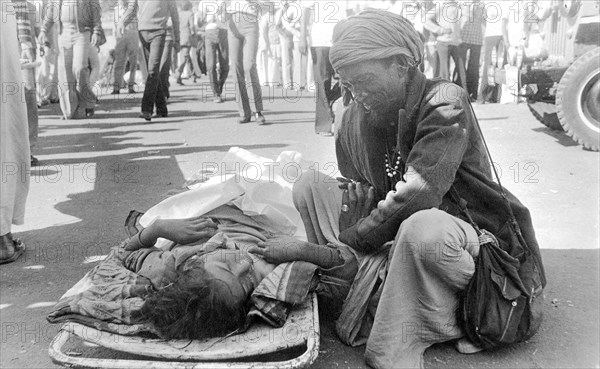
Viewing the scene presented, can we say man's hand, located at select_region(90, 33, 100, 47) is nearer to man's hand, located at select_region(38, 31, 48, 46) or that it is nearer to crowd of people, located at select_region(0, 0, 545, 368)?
man's hand, located at select_region(38, 31, 48, 46)

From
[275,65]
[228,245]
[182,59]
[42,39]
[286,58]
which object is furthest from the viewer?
[182,59]

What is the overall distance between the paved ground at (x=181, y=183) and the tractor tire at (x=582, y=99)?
233mm

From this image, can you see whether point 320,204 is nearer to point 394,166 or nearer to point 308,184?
point 308,184

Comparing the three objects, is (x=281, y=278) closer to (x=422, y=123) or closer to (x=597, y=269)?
(x=422, y=123)

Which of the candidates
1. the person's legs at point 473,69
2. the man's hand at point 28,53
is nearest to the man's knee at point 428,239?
the man's hand at point 28,53

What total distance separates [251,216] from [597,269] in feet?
6.33

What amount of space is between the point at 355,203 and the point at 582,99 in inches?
173

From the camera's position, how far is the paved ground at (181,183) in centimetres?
282

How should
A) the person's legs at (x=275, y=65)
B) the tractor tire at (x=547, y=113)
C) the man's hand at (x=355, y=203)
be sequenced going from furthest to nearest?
the person's legs at (x=275, y=65), the tractor tire at (x=547, y=113), the man's hand at (x=355, y=203)

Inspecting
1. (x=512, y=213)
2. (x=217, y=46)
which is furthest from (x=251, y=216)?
(x=217, y=46)

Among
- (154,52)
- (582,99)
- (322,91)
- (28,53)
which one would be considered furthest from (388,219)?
(154,52)

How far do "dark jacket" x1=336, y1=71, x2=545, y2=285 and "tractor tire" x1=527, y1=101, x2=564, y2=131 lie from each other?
496cm

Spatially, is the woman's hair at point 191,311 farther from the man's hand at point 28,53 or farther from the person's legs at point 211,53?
the person's legs at point 211,53

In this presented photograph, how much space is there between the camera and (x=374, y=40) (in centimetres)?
264
